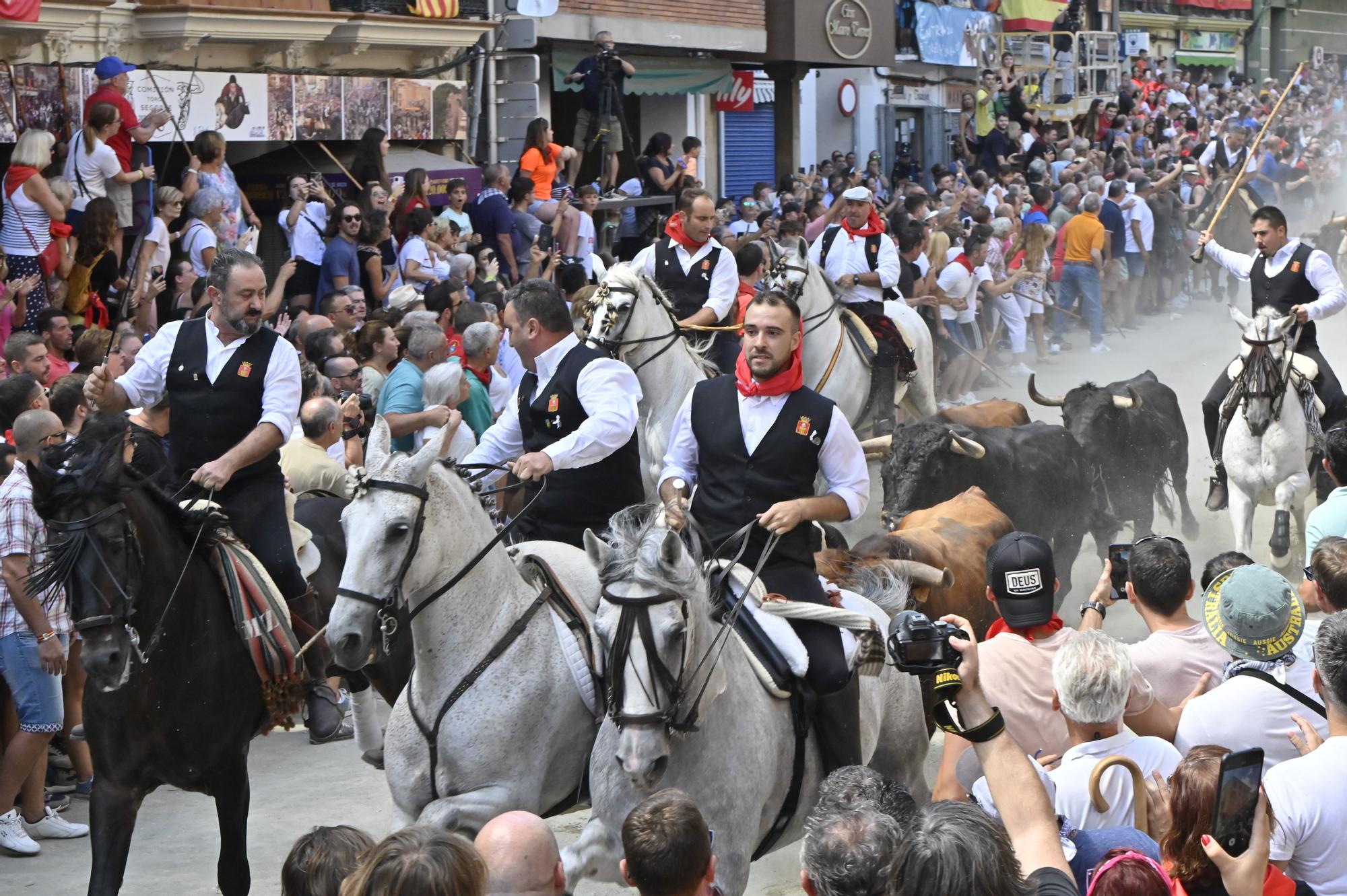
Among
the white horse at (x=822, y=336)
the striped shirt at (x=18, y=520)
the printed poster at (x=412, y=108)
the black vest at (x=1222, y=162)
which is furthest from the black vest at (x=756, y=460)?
the black vest at (x=1222, y=162)

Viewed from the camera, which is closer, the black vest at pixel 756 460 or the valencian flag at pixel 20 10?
the black vest at pixel 756 460

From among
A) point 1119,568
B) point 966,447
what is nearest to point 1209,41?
point 966,447

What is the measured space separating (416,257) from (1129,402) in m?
6.14

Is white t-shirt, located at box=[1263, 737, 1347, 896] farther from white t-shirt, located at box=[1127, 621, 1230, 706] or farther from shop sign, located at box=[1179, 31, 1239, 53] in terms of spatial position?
shop sign, located at box=[1179, 31, 1239, 53]

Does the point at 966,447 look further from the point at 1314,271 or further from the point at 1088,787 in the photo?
the point at 1088,787

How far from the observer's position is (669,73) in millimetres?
23391

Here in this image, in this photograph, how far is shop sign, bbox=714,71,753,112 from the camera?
2548 centimetres

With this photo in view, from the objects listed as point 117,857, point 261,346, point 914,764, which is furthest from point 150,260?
point 914,764

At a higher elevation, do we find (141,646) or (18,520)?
(18,520)

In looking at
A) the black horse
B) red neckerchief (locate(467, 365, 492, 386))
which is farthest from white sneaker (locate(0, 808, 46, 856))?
red neckerchief (locate(467, 365, 492, 386))

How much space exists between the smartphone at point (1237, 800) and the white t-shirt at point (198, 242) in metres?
10.4

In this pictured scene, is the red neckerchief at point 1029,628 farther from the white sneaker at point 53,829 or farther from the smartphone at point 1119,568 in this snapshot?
the white sneaker at point 53,829

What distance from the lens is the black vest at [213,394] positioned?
653 cm

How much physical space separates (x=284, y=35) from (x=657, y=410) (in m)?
7.74
